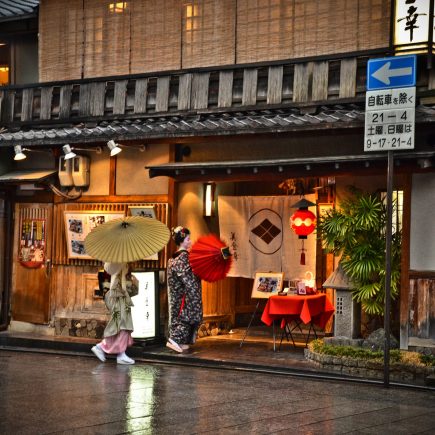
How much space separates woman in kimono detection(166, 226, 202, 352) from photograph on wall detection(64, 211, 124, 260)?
2.43 m

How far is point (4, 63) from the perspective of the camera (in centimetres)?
2231

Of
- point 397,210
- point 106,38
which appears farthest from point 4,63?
point 397,210

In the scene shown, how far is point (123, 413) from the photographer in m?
11.8

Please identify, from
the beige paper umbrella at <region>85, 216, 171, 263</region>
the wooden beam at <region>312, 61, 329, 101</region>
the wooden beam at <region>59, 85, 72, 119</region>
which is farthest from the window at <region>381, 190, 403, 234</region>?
the wooden beam at <region>59, 85, 72, 119</region>

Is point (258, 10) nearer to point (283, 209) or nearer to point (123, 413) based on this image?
point (283, 209)

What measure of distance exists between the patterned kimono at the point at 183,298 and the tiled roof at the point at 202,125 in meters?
2.49

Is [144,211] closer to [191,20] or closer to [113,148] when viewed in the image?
[113,148]

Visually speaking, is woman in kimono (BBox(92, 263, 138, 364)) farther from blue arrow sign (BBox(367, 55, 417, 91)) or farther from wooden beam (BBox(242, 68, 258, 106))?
blue arrow sign (BBox(367, 55, 417, 91))

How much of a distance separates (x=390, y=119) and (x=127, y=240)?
5.21 meters

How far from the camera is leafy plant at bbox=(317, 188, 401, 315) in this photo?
54.3ft

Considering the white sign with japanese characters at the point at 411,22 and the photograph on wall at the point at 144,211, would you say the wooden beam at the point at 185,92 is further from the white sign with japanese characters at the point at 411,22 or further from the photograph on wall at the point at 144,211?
the white sign with japanese characters at the point at 411,22

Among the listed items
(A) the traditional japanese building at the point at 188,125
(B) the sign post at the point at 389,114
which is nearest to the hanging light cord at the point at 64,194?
(A) the traditional japanese building at the point at 188,125

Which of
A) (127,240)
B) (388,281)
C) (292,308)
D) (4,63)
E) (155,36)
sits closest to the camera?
(388,281)

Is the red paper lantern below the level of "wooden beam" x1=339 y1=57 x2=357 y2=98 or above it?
below
